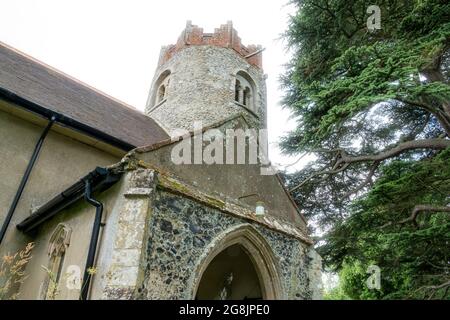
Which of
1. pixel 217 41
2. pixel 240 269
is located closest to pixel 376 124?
pixel 240 269

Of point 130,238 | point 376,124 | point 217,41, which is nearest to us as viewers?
point 130,238

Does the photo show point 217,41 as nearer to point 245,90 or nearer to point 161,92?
point 245,90

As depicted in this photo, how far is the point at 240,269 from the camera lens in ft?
27.4

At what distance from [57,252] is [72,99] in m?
5.42

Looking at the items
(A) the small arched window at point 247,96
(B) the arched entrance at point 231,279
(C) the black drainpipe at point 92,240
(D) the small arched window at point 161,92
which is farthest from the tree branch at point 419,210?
(D) the small arched window at point 161,92

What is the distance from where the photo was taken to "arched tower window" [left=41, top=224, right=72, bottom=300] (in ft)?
20.3

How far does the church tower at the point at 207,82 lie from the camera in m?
13.7

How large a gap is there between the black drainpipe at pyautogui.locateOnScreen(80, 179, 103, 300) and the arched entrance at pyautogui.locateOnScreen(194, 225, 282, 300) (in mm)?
1587

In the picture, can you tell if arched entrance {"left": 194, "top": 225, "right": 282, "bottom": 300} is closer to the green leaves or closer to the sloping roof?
the green leaves

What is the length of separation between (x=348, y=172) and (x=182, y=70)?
8166 millimetres

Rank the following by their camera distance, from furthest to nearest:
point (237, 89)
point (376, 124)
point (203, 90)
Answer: point (237, 89) < point (203, 90) < point (376, 124)

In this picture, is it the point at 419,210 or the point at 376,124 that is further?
the point at 376,124

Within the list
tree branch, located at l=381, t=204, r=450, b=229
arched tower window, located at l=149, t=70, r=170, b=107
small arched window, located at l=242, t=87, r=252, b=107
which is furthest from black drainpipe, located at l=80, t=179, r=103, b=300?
small arched window, located at l=242, t=87, r=252, b=107

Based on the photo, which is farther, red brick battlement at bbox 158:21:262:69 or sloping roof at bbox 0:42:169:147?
red brick battlement at bbox 158:21:262:69
